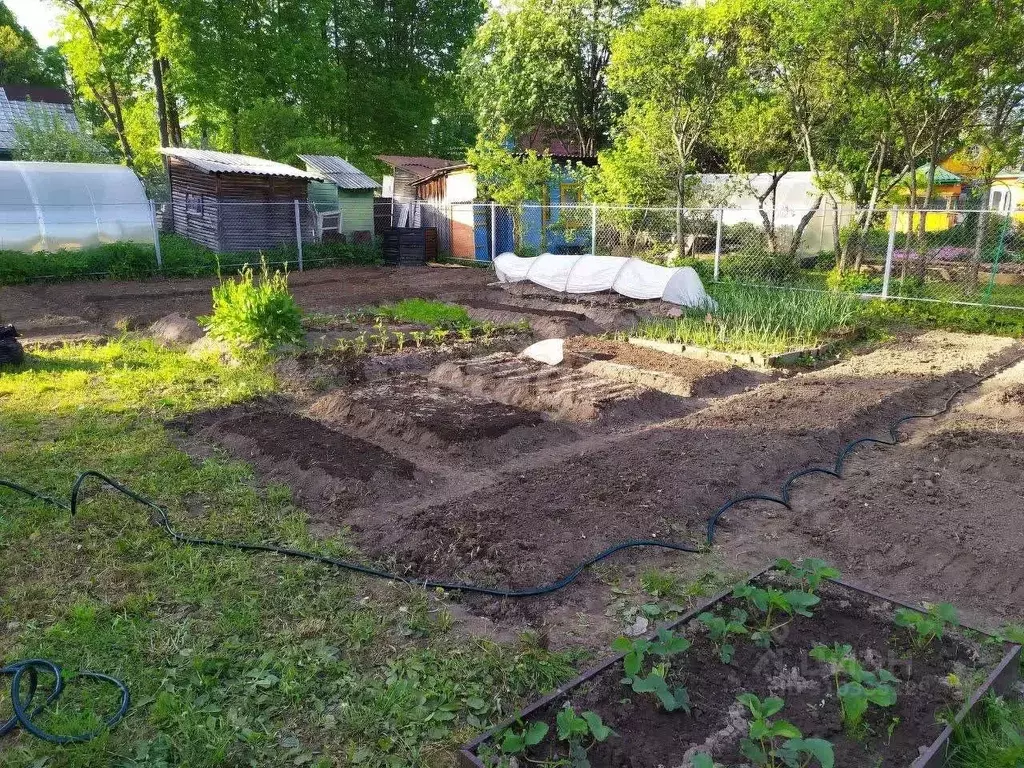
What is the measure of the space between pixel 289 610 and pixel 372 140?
3005 cm

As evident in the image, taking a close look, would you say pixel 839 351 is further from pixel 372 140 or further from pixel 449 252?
pixel 372 140

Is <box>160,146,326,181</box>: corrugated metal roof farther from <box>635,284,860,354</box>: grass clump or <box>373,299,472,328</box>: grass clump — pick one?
<box>635,284,860,354</box>: grass clump

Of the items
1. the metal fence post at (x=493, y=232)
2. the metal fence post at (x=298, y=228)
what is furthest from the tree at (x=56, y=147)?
the metal fence post at (x=493, y=232)

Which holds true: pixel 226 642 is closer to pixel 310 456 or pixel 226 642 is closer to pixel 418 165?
pixel 310 456

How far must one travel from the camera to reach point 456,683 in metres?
2.99

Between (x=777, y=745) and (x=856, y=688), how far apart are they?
341 millimetres

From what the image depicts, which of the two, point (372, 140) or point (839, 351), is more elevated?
point (372, 140)

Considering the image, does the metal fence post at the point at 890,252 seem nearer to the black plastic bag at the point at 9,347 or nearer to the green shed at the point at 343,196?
the black plastic bag at the point at 9,347

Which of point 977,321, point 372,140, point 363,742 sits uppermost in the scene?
point 372,140

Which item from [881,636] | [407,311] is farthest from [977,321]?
[881,636]

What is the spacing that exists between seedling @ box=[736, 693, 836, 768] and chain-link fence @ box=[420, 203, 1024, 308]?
32.4 ft

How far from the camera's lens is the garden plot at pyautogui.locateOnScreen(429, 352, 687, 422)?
6.75 metres

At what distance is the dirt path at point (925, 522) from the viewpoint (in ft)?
12.2

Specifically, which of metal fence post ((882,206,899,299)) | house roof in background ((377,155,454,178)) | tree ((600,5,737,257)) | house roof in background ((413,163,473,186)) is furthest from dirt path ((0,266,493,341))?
house roof in background ((377,155,454,178))
